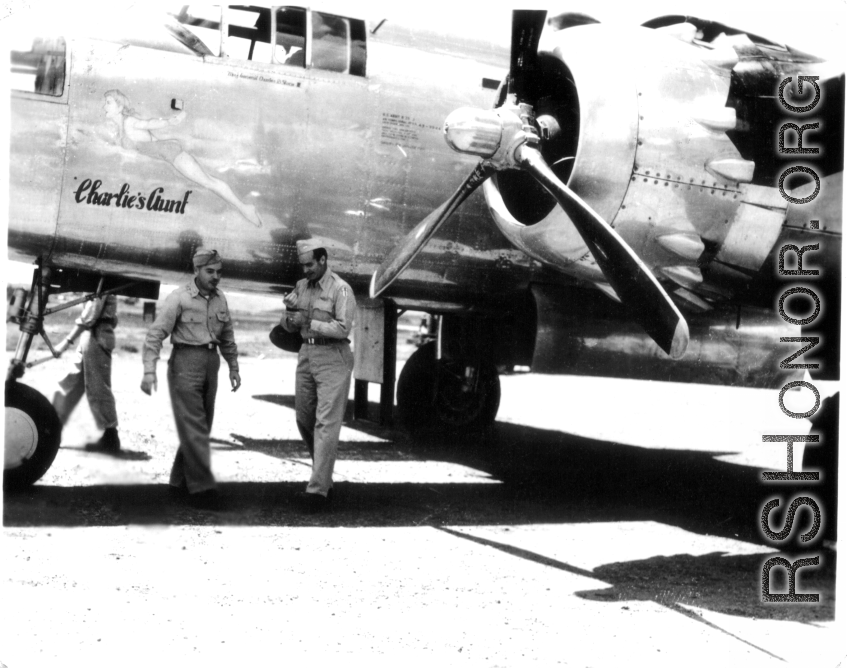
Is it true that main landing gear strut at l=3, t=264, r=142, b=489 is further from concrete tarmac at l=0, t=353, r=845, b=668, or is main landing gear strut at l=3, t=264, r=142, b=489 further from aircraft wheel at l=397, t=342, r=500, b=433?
aircraft wheel at l=397, t=342, r=500, b=433

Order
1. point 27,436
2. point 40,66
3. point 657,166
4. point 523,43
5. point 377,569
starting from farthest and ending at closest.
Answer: point 523,43
point 657,166
point 27,436
point 40,66
point 377,569

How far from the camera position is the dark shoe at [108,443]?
5.46 meters

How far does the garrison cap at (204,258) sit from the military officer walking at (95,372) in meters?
0.68

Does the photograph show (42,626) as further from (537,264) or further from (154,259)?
(537,264)

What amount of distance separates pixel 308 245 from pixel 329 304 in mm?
523

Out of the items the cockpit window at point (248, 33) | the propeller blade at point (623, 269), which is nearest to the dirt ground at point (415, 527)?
the propeller blade at point (623, 269)

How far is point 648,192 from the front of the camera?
19.6 feet

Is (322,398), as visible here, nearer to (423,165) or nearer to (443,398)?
(423,165)

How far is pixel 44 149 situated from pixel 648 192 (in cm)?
375

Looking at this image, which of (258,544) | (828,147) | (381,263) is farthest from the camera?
(381,263)

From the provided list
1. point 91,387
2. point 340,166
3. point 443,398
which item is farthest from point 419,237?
point 443,398

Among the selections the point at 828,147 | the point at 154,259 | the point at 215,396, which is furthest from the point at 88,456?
the point at 828,147

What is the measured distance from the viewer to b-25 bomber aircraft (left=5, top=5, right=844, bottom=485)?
5.72m

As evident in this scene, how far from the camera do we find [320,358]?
6.18 m
